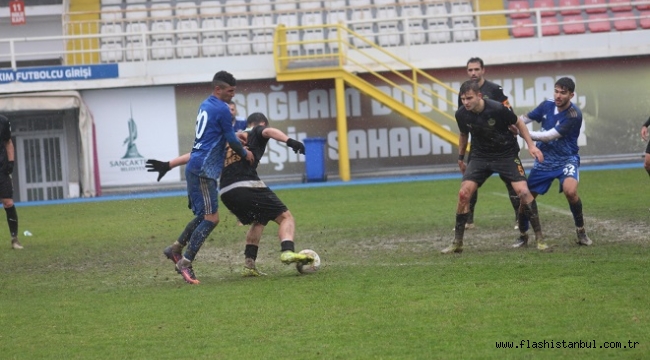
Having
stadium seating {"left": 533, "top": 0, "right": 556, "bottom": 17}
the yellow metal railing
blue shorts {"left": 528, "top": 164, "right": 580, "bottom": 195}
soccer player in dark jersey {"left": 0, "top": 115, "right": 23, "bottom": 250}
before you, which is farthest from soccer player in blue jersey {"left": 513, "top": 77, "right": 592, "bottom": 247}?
stadium seating {"left": 533, "top": 0, "right": 556, "bottom": 17}

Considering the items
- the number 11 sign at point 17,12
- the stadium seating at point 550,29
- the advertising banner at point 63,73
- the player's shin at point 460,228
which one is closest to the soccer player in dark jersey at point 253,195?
the player's shin at point 460,228

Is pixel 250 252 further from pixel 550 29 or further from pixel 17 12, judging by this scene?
pixel 17 12

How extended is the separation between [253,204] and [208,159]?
66 cm

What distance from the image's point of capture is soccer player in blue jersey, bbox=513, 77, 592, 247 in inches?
468

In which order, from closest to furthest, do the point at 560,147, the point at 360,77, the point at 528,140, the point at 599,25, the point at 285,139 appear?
the point at 285,139, the point at 528,140, the point at 560,147, the point at 360,77, the point at 599,25

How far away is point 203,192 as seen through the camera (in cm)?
1042

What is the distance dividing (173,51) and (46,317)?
23.7 meters

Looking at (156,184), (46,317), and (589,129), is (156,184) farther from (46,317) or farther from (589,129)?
(46,317)

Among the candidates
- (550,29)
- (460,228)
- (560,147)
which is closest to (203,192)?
(460,228)

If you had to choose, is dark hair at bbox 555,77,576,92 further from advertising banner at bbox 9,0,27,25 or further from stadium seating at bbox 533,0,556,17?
advertising banner at bbox 9,0,27,25

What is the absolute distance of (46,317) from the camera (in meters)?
8.80

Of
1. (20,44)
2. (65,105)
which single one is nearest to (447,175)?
(65,105)

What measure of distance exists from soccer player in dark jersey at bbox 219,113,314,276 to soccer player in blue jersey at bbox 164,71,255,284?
0.55ft

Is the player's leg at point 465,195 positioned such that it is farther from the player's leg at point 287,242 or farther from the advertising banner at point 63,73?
the advertising banner at point 63,73
